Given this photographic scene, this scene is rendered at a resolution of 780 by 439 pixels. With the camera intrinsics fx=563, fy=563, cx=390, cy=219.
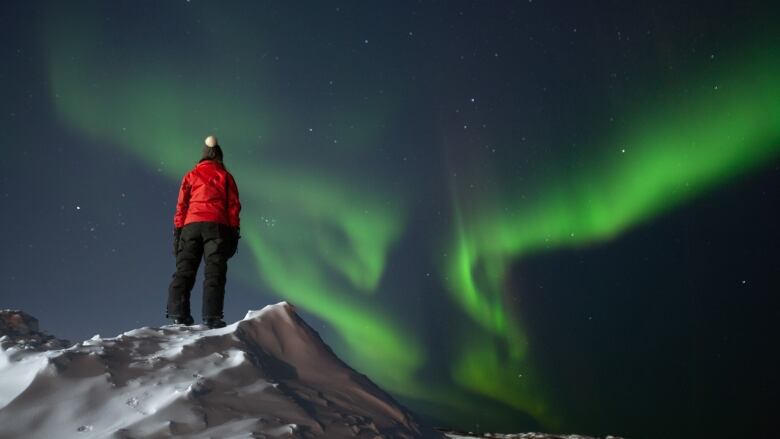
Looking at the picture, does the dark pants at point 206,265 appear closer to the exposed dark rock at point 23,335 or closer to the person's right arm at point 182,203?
the person's right arm at point 182,203

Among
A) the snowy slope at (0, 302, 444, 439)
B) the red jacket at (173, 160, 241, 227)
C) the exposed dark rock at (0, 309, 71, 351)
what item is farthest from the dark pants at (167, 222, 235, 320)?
the exposed dark rock at (0, 309, 71, 351)

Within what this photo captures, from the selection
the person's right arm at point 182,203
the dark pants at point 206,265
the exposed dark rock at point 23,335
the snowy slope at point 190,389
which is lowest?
the snowy slope at point 190,389

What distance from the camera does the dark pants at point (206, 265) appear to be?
A: 238 inches

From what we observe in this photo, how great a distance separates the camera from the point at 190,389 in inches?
147

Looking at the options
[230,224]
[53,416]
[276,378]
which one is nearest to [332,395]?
[276,378]

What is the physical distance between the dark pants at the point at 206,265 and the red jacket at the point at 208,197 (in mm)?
114

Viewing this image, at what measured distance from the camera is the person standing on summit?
6.11 m

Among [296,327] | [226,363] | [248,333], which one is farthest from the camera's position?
[296,327]

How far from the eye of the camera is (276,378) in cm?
442

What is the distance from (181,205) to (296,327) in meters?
2.11

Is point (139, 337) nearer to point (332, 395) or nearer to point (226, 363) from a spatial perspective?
point (226, 363)

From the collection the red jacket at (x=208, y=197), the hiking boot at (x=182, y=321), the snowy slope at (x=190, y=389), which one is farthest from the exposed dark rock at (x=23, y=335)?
the red jacket at (x=208, y=197)

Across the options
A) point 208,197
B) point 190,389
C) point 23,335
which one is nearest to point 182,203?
point 208,197

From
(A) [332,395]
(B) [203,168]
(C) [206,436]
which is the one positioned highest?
(B) [203,168]
